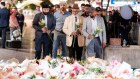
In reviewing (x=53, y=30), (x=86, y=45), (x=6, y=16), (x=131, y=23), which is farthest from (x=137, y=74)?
(x=6, y=16)

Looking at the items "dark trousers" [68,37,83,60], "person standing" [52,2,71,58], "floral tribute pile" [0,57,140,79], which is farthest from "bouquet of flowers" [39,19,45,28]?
"floral tribute pile" [0,57,140,79]

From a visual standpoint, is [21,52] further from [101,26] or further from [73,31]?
[101,26]

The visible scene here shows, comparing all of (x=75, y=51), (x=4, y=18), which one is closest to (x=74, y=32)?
(x=75, y=51)

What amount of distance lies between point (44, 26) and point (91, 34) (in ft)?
5.14

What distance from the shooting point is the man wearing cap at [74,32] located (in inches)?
554

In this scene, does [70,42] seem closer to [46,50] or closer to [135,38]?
[46,50]

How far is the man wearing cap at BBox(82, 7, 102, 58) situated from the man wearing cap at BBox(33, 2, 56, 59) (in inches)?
46.8

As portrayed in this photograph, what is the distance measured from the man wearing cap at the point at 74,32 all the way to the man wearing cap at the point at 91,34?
0.19 meters

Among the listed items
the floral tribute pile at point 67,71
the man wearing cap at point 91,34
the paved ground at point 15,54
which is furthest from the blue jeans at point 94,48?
the floral tribute pile at point 67,71

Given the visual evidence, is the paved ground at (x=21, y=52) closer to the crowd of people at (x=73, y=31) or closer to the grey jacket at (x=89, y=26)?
the crowd of people at (x=73, y=31)

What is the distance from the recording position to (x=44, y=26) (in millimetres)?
14711

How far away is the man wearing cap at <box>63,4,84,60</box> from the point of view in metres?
14.1

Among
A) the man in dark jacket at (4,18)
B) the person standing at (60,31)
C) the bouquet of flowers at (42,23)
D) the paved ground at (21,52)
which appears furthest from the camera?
the man in dark jacket at (4,18)

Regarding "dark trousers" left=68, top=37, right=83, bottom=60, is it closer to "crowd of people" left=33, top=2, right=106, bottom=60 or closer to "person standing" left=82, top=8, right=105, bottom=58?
"crowd of people" left=33, top=2, right=106, bottom=60
